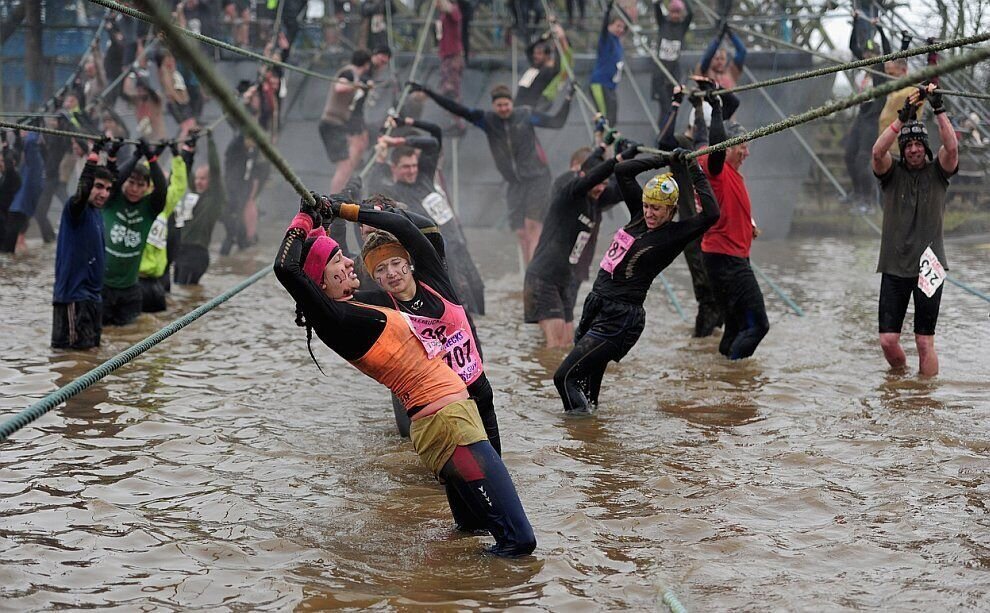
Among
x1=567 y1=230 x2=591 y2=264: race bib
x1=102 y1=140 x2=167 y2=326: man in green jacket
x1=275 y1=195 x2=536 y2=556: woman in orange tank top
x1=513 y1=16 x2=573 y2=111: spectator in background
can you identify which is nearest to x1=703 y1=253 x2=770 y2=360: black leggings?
x1=567 y1=230 x2=591 y2=264: race bib

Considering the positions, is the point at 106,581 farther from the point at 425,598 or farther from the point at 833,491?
the point at 833,491

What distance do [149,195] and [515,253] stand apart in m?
7.30

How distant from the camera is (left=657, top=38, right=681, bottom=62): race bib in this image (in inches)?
617

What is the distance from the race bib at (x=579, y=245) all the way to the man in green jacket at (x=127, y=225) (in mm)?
3447

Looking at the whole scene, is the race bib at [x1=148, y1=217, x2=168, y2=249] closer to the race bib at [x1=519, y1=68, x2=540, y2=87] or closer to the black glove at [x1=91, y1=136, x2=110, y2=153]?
the black glove at [x1=91, y1=136, x2=110, y2=153]

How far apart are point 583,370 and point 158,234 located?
16.9 feet

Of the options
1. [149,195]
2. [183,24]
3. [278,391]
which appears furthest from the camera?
[183,24]

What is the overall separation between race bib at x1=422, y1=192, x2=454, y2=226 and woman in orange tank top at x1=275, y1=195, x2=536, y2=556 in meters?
5.27

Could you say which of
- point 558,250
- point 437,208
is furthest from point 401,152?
point 558,250

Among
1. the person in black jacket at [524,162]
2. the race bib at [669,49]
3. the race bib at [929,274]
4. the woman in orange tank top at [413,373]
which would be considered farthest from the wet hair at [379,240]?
the race bib at [669,49]

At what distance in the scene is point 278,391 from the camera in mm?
8055

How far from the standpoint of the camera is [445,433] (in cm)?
476

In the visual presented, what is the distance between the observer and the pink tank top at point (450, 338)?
16.5ft

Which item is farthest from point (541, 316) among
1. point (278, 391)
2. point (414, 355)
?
point (414, 355)
